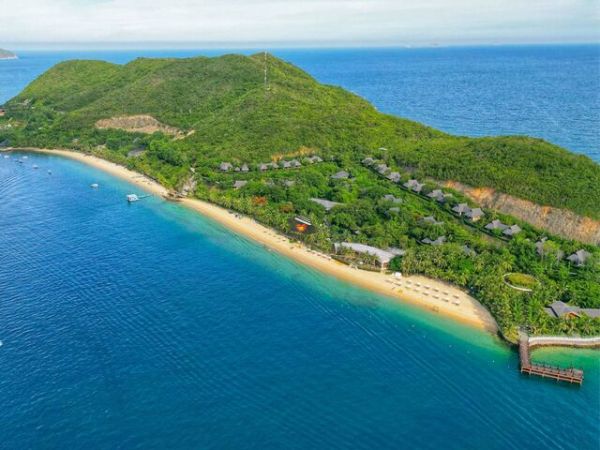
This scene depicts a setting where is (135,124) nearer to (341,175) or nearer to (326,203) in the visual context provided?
(341,175)

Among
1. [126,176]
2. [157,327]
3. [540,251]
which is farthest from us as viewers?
[126,176]

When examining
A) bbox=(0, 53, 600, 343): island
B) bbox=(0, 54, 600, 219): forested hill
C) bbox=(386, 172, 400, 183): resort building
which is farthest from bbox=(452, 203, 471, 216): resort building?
bbox=(386, 172, 400, 183): resort building

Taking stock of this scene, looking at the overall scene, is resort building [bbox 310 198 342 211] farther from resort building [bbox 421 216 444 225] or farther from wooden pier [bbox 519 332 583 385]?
wooden pier [bbox 519 332 583 385]

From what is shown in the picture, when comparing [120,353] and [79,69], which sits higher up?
[79,69]

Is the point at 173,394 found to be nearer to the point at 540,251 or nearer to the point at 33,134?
the point at 540,251

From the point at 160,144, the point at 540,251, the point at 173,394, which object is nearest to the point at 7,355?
the point at 173,394

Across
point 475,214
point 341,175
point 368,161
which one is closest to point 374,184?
point 341,175

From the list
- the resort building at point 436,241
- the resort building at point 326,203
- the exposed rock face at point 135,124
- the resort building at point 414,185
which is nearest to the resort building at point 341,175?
the resort building at point 326,203
